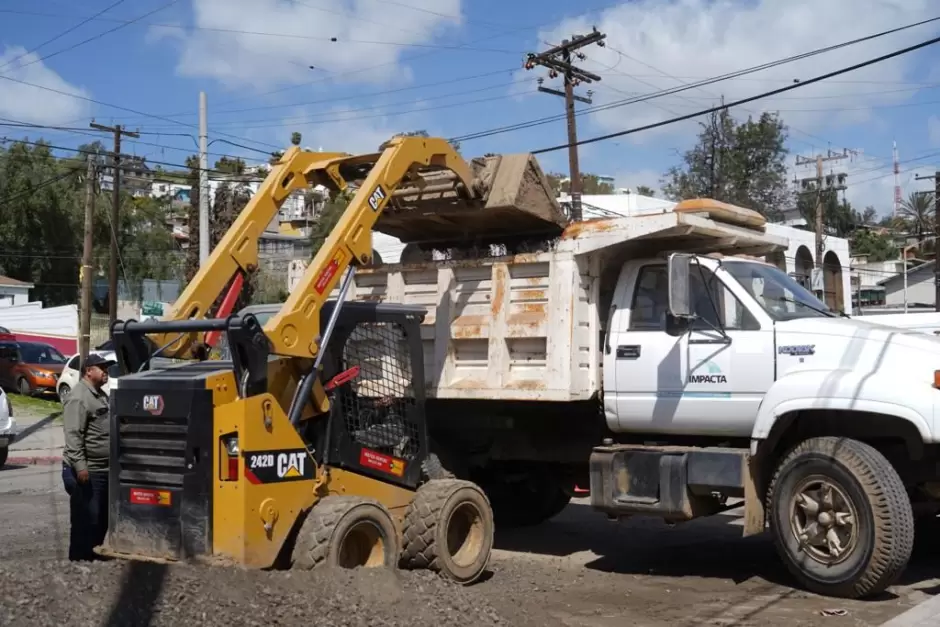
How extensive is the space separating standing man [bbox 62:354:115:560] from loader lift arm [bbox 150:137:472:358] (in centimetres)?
75

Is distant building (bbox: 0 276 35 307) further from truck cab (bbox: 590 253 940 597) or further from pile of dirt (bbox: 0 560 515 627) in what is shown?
pile of dirt (bbox: 0 560 515 627)

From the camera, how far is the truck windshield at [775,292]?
8.05m

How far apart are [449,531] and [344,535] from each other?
54.8 inches

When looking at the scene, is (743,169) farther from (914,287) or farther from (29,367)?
(29,367)

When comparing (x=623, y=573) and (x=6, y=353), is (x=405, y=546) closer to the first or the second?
(x=623, y=573)

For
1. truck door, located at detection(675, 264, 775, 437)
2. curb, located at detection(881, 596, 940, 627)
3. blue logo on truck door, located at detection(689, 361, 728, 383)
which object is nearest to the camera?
curb, located at detection(881, 596, 940, 627)

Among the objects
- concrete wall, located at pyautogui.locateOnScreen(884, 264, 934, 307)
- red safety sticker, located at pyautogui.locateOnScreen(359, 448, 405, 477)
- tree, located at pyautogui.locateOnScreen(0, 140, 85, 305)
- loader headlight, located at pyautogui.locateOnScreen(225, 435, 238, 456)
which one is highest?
tree, located at pyautogui.locateOnScreen(0, 140, 85, 305)

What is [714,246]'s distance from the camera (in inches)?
364

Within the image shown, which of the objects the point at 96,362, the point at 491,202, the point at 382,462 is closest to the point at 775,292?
the point at 491,202

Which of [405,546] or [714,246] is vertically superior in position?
[714,246]

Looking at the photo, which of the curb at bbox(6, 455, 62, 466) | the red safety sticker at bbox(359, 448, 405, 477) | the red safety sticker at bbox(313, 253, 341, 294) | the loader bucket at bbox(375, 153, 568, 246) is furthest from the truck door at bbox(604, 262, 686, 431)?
the curb at bbox(6, 455, 62, 466)

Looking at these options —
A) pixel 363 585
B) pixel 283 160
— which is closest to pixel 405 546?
pixel 363 585

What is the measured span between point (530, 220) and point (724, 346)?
83.0 inches

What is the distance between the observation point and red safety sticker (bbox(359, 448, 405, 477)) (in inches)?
292
